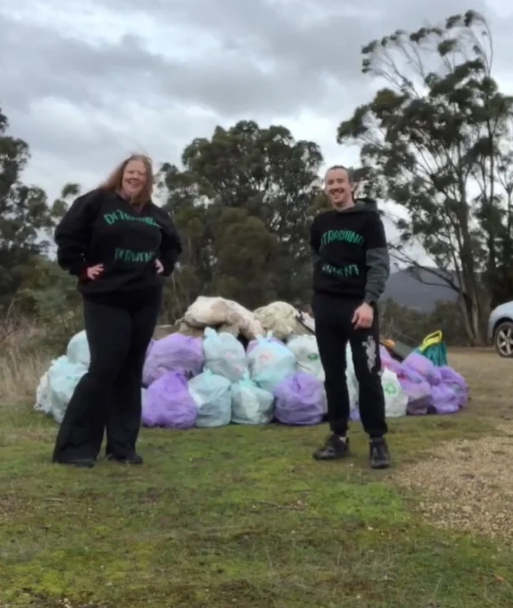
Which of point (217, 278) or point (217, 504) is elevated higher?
point (217, 278)

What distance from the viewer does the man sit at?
→ 467 centimetres

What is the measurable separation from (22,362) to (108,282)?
14.8 feet

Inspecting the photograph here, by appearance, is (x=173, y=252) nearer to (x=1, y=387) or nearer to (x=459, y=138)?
(x=1, y=387)

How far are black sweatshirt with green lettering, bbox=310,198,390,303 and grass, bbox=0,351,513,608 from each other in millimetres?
959

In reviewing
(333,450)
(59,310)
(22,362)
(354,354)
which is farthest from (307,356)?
(59,310)

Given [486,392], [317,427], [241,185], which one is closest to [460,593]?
[317,427]

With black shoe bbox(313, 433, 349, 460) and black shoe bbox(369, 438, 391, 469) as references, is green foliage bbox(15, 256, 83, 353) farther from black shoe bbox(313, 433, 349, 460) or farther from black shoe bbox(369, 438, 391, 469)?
black shoe bbox(369, 438, 391, 469)

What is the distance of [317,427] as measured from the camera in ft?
20.5

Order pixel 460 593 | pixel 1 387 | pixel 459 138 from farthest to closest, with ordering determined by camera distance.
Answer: pixel 459 138 < pixel 1 387 < pixel 460 593

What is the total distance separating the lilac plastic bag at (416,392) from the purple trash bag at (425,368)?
0.58 feet

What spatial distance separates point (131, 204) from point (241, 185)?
21.9m

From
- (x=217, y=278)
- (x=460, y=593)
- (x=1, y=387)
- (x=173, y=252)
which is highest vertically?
(x=217, y=278)

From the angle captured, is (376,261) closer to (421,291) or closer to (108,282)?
(108,282)

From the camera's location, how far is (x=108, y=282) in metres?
4.64
